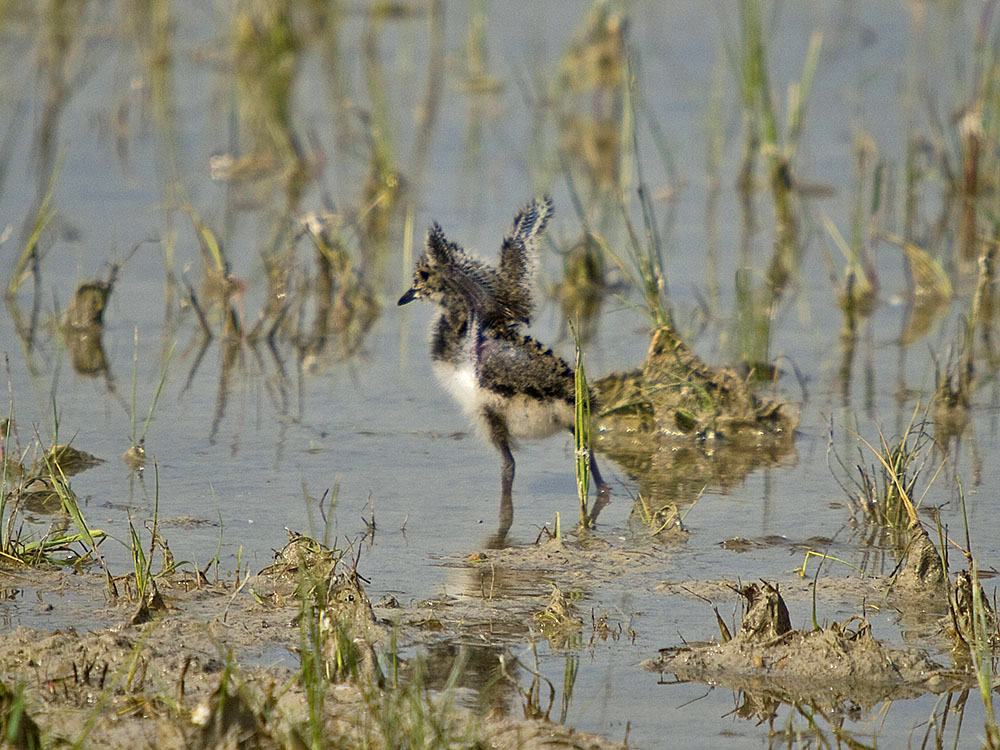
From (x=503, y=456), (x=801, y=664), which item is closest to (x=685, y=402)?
(x=503, y=456)

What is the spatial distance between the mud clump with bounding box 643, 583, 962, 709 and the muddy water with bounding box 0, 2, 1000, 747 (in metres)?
0.08

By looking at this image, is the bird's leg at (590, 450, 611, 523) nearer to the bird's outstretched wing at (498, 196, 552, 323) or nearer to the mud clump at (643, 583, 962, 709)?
the bird's outstretched wing at (498, 196, 552, 323)

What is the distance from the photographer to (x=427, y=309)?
7.57 m

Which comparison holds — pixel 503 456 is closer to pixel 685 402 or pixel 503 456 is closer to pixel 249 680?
pixel 685 402

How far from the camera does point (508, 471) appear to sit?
5.17 meters

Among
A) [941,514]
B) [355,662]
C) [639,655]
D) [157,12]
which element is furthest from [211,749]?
[157,12]

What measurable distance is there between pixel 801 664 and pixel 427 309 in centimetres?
427

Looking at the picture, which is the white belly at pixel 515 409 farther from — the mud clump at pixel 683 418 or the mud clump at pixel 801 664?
the mud clump at pixel 801 664

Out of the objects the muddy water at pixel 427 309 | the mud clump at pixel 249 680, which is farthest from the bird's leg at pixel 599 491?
the mud clump at pixel 249 680

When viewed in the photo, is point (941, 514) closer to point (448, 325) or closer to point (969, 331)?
point (969, 331)

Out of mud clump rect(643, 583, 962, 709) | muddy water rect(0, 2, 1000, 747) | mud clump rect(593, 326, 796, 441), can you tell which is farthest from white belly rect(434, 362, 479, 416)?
mud clump rect(643, 583, 962, 709)

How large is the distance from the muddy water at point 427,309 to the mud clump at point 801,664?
0.08 metres

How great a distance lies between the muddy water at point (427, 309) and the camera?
4.36 metres

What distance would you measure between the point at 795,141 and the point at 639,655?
17.6ft
